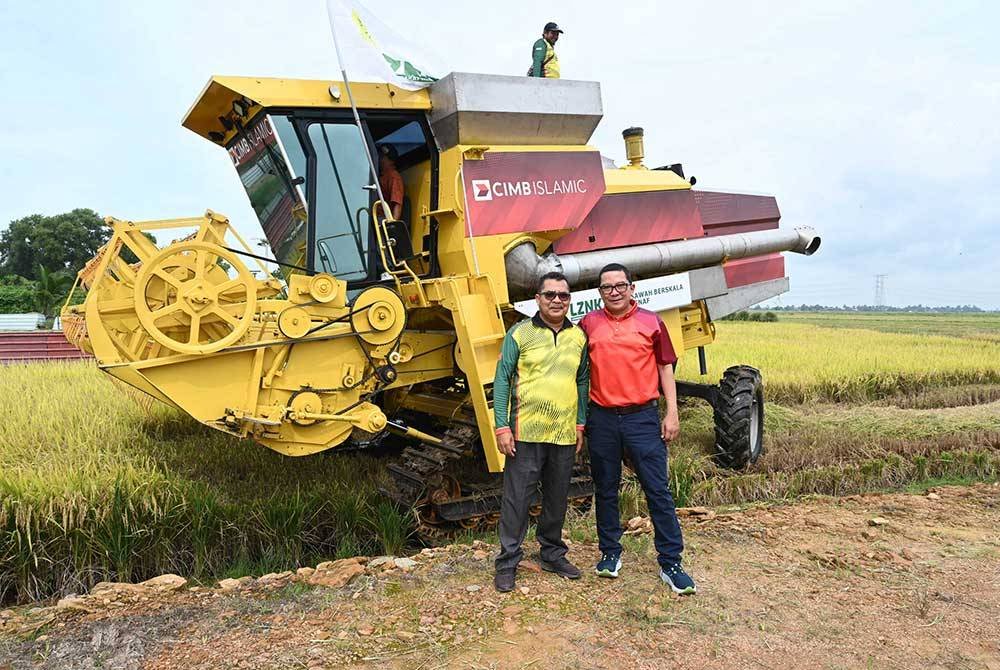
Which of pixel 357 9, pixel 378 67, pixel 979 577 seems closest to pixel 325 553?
pixel 378 67

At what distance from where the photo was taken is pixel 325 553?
16.4ft

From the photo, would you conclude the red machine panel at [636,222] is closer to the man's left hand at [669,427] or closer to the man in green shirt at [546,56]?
the man in green shirt at [546,56]

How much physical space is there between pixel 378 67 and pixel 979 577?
4628 mm

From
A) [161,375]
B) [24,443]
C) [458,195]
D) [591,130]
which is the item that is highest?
[591,130]

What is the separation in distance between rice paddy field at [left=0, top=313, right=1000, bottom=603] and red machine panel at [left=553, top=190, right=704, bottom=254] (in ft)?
6.57

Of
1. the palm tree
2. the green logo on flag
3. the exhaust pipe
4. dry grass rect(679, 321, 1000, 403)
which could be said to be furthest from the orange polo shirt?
the palm tree

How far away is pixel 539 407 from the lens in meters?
3.48

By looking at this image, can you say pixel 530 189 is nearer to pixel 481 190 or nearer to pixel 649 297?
pixel 481 190

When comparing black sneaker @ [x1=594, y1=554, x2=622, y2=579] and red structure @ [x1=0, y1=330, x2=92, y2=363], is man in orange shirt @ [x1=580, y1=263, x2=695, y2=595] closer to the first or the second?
black sneaker @ [x1=594, y1=554, x2=622, y2=579]

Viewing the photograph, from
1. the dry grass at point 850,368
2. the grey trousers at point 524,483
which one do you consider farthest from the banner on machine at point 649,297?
the dry grass at point 850,368

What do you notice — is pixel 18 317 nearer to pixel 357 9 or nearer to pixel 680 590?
pixel 357 9

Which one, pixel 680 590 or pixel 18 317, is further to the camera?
pixel 18 317

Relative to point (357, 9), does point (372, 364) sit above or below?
below

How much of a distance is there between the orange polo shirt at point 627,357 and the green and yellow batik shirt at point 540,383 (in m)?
0.10
